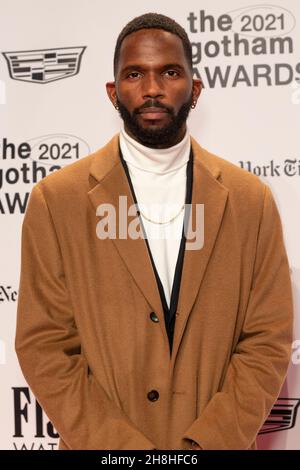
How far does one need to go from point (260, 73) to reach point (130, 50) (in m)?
0.77

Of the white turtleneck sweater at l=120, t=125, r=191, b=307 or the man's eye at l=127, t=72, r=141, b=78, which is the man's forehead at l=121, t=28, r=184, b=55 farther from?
the white turtleneck sweater at l=120, t=125, r=191, b=307

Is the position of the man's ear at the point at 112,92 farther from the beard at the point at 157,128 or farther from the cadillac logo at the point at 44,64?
the cadillac logo at the point at 44,64

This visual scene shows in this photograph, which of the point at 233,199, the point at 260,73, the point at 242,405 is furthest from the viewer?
the point at 260,73

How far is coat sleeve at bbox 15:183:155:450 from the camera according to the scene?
167cm

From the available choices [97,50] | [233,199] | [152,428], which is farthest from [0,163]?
[152,428]

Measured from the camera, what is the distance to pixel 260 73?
2.43m

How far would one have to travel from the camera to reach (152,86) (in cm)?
174

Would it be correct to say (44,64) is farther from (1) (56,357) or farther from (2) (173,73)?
(1) (56,357)

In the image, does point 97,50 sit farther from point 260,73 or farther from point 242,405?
point 242,405

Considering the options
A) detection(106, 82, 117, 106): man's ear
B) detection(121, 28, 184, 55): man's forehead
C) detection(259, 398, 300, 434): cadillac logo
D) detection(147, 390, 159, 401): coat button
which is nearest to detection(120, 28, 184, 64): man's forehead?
detection(121, 28, 184, 55): man's forehead

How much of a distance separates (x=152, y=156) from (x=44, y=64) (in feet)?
2.95

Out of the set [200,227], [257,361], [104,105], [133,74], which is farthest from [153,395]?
[104,105]

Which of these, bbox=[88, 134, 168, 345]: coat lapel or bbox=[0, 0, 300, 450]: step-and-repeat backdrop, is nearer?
bbox=[88, 134, 168, 345]: coat lapel

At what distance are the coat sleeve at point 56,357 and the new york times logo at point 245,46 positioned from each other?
37.9 inches
